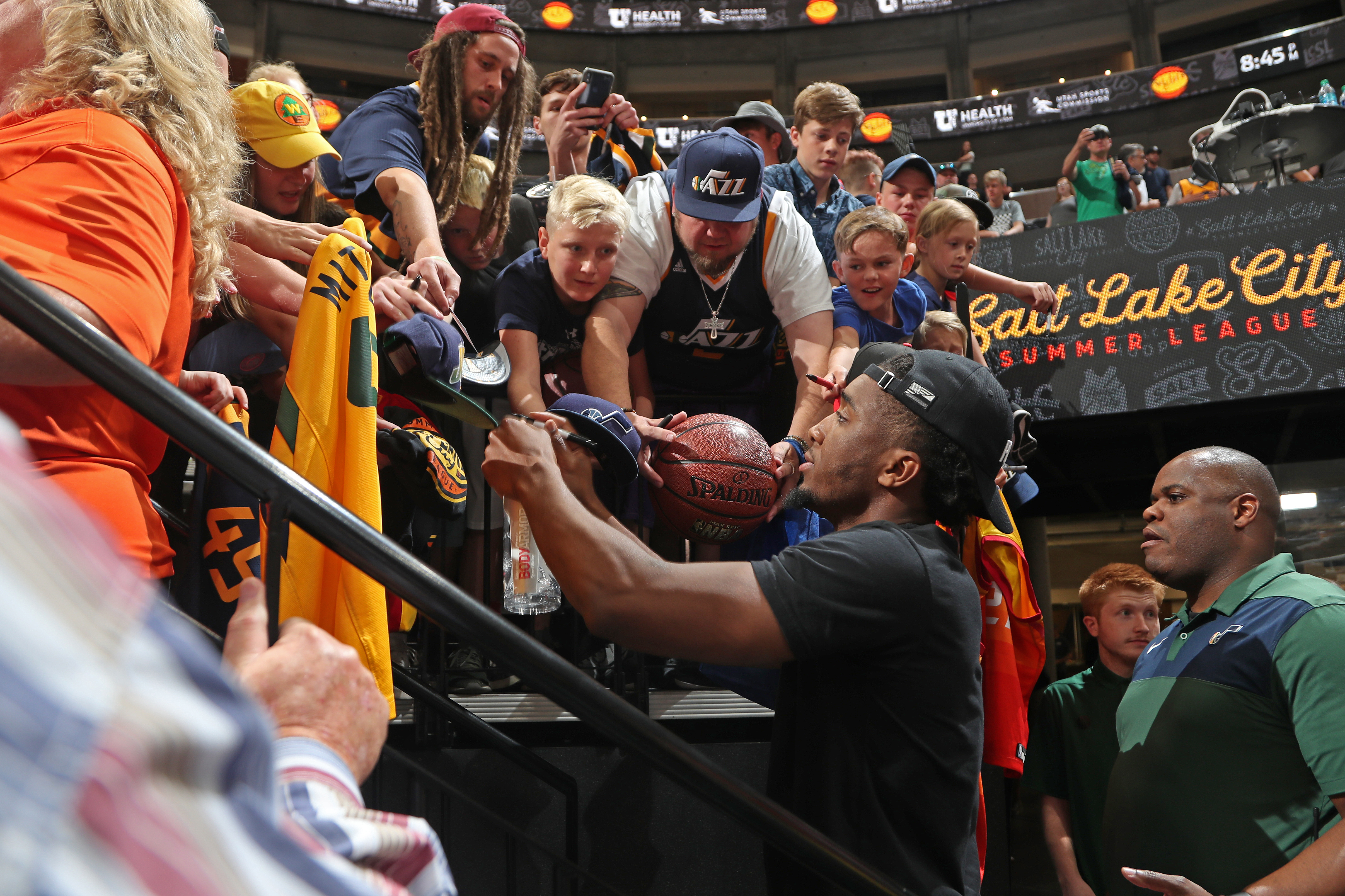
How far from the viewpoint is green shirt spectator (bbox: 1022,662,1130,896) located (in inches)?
143

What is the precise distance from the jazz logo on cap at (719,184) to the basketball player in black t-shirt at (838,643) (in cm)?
164

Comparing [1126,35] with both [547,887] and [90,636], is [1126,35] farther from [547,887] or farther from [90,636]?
[90,636]

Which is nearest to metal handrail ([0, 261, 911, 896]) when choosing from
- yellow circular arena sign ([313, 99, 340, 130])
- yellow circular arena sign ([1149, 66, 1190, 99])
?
yellow circular arena sign ([313, 99, 340, 130])

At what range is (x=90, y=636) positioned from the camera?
381 mm

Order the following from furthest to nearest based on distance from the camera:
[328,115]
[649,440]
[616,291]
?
[328,115]
[616,291]
[649,440]

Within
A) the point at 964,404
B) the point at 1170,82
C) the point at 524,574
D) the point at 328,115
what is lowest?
the point at 524,574

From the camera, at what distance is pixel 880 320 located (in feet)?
12.6

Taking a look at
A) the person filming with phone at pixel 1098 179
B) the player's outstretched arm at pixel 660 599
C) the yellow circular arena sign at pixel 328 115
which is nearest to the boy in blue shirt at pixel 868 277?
the player's outstretched arm at pixel 660 599

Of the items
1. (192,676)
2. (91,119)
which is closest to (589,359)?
(91,119)

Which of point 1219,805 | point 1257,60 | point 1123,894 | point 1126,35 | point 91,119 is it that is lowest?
point 1123,894

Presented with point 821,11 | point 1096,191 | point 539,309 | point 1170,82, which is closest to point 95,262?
point 539,309

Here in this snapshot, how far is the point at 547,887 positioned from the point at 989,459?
2.01 meters

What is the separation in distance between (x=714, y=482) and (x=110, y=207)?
5.68 ft

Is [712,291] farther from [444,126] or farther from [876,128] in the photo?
[876,128]
